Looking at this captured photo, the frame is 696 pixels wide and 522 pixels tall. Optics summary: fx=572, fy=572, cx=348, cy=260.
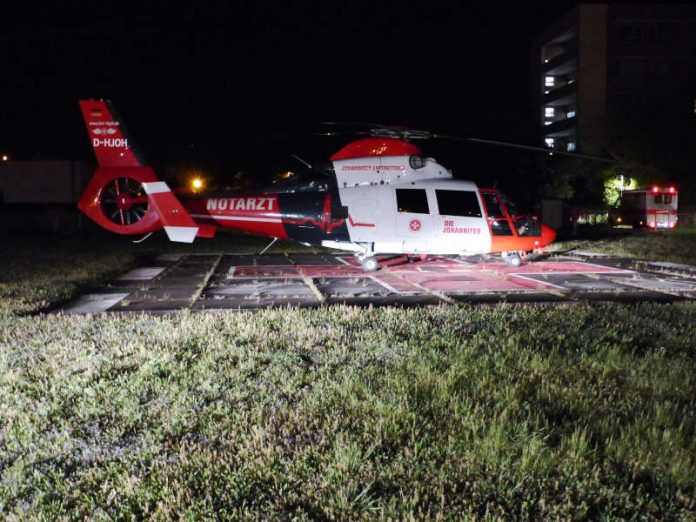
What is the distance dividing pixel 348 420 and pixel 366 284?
7403 millimetres

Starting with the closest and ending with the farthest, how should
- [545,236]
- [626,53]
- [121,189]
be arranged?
[121,189] → [545,236] → [626,53]

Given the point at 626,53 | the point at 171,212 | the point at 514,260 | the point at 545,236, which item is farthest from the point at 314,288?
the point at 626,53

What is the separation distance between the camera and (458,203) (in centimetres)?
1355

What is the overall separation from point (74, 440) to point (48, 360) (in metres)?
2.07

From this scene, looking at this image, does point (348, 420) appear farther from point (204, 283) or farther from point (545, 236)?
point (545, 236)

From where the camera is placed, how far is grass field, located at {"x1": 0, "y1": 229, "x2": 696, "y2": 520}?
10.3ft

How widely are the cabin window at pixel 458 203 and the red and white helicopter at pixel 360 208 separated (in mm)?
24

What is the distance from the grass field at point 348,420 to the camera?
3.13 m

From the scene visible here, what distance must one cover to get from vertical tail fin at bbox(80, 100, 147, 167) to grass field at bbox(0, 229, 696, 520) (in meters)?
6.56

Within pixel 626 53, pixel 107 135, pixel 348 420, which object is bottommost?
pixel 348 420

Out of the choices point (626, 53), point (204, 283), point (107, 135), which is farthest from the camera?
point (626, 53)

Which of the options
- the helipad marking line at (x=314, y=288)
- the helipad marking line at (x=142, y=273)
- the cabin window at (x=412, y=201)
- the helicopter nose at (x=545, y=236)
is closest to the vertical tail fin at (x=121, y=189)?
the helipad marking line at (x=142, y=273)

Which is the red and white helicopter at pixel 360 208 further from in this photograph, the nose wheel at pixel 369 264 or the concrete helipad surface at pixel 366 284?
the concrete helipad surface at pixel 366 284

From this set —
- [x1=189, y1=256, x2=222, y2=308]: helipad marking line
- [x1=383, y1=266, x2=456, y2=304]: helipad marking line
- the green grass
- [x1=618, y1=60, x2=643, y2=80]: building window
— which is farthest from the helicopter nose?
[x1=618, y1=60, x2=643, y2=80]: building window
